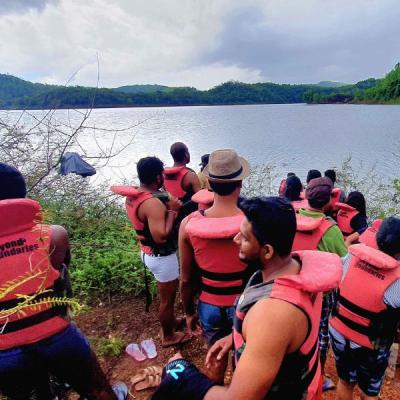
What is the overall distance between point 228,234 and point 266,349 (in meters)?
0.98

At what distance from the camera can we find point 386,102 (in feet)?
200

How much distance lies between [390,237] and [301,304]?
4.88ft

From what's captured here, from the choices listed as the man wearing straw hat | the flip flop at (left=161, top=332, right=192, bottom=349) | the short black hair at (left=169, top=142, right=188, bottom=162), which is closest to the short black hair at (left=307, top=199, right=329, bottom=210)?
the man wearing straw hat

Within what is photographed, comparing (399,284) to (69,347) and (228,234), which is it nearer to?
(228,234)

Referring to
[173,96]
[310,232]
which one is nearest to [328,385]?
[310,232]

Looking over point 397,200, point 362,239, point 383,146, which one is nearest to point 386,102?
point 383,146

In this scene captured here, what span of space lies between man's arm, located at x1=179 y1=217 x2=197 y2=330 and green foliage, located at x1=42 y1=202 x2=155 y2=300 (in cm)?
141

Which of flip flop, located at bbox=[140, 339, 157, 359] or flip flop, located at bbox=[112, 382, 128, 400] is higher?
flip flop, located at bbox=[112, 382, 128, 400]

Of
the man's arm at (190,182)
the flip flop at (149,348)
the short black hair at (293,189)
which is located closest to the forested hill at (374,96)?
the short black hair at (293,189)

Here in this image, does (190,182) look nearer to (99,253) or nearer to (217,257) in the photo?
(99,253)

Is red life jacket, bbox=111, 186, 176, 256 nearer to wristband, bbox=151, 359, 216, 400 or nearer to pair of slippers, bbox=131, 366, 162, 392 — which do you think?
pair of slippers, bbox=131, 366, 162, 392

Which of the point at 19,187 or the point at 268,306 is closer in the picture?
the point at 268,306

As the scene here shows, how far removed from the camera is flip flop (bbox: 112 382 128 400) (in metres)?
2.79

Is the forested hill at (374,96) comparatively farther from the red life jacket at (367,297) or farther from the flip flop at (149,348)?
the flip flop at (149,348)
